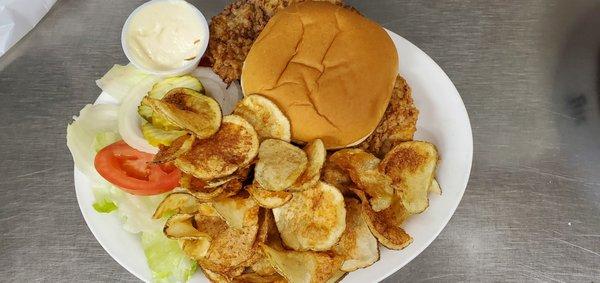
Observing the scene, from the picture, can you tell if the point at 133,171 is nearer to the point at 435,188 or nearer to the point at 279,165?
the point at 279,165

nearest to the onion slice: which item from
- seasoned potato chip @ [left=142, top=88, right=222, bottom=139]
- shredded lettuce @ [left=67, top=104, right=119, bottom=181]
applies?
seasoned potato chip @ [left=142, top=88, right=222, bottom=139]

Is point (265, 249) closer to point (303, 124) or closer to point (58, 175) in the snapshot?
point (303, 124)

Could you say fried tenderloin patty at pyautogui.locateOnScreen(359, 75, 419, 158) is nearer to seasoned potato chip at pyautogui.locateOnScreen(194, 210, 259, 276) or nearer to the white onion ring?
seasoned potato chip at pyautogui.locateOnScreen(194, 210, 259, 276)

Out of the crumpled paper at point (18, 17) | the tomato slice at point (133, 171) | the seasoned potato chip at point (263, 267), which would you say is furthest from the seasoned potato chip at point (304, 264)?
the crumpled paper at point (18, 17)

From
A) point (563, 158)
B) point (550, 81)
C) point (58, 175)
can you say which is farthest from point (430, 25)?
point (58, 175)

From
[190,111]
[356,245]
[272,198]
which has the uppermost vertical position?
[190,111]

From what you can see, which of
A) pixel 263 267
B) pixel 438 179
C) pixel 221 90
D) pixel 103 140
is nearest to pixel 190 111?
pixel 221 90
